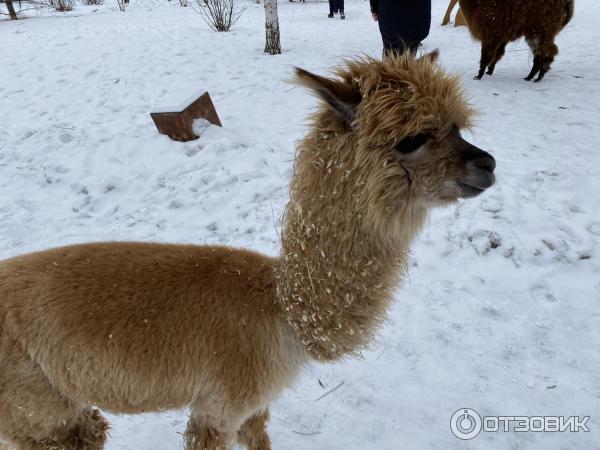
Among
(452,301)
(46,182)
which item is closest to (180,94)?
(46,182)

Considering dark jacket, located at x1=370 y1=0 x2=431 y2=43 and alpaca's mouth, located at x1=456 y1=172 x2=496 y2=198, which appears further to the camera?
dark jacket, located at x1=370 y1=0 x2=431 y2=43

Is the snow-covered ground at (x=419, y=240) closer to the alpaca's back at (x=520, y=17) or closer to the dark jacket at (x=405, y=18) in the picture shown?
the alpaca's back at (x=520, y=17)

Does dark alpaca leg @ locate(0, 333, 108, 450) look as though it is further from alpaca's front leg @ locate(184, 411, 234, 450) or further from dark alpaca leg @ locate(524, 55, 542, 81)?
dark alpaca leg @ locate(524, 55, 542, 81)

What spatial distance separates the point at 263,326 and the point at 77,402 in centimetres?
85

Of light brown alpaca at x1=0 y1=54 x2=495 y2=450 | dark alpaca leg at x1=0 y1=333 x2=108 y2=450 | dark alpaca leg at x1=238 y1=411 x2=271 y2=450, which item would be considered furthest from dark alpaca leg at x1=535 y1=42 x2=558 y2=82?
dark alpaca leg at x1=0 y1=333 x2=108 y2=450

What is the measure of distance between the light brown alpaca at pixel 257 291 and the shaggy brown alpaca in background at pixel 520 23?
5.60m

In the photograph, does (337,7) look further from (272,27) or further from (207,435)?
(207,435)

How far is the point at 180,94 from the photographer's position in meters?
6.62

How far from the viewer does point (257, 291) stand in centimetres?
174

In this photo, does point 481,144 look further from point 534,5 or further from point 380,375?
point 380,375

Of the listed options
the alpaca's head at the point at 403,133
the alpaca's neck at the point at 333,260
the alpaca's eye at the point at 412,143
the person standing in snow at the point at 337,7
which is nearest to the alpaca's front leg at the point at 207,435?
the alpaca's neck at the point at 333,260

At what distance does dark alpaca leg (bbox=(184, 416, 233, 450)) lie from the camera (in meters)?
1.77
